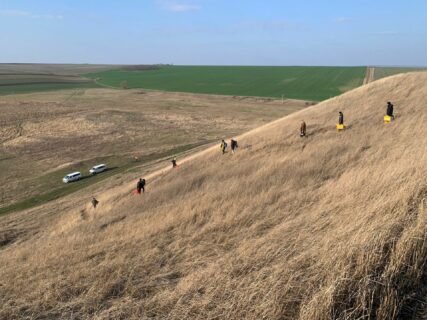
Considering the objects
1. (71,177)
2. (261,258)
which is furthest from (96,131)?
(261,258)

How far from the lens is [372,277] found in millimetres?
5605

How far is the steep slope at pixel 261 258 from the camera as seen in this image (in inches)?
221

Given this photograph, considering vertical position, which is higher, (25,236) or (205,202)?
(205,202)

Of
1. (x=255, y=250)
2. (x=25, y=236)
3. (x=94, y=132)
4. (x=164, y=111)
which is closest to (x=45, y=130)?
(x=94, y=132)

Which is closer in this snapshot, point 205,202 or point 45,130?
point 205,202

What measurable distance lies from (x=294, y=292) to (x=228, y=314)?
995 mm

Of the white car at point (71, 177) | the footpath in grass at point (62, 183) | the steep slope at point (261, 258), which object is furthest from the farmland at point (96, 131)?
the steep slope at point (261, 258)

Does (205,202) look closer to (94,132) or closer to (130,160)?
(130,160)

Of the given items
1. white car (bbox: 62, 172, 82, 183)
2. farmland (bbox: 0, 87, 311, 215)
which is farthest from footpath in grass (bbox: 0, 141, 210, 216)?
white car (bbox: 62, 172, 82, 183)

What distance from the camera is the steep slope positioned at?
561 centimetres

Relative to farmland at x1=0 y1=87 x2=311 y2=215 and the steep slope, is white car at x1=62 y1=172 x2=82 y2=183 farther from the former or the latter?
the steep slope

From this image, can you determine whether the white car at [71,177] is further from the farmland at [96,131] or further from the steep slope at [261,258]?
the steep slope at [261,258]

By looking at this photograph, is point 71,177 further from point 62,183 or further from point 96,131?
point 96,131

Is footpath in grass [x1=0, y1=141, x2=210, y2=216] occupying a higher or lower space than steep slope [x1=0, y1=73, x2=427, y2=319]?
lower
